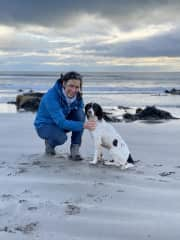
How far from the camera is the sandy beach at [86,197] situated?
3324mm

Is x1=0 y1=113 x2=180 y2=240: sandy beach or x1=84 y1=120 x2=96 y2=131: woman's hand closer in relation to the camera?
x1=0 y1=113 x2=180 y2=240: sandy beach

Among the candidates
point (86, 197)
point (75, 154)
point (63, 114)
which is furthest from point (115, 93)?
point (86, 197)

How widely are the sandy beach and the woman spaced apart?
30cm

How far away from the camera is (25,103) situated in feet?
50.7

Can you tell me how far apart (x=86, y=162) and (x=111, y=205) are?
213 cm

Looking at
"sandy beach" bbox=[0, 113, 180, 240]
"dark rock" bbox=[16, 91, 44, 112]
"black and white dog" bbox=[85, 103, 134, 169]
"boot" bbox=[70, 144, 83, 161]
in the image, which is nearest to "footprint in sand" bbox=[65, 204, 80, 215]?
"sandy beach" bbox=[0, 113, 180, 240]

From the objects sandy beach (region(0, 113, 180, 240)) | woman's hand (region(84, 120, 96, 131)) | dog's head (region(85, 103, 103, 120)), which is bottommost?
sandy beach (region(0, 113, 180, 240))

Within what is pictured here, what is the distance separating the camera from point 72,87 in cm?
590

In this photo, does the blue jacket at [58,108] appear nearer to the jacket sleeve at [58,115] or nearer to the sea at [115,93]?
the jacket sleeve at [58,115]

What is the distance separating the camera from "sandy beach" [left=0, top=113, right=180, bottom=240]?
10.9ft

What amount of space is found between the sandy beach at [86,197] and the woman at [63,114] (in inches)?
11.9

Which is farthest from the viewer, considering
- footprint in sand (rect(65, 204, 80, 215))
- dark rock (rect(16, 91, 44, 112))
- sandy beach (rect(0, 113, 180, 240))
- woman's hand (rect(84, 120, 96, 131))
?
dark rock (rect(16, 91, 44, 112))

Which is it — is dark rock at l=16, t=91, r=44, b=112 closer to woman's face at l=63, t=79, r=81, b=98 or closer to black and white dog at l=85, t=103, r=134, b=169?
woman's face at l=63, t=79, r=81, b=98

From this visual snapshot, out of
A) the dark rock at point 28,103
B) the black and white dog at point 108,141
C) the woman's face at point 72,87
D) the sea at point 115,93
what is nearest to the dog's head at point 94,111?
the black and white dog at point 108,141
